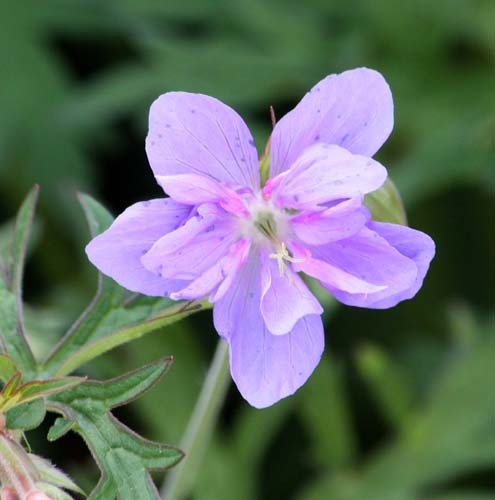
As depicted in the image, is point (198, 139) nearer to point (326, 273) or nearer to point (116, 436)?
point (326, 273)

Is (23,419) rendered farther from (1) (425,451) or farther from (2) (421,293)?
(2) (421,293)

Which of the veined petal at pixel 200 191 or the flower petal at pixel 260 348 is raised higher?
the veined petal at pixel 200 191

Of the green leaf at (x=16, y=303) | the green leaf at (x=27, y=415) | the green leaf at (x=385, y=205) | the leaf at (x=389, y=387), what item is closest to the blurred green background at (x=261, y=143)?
the leaf at (x=389, y=387)

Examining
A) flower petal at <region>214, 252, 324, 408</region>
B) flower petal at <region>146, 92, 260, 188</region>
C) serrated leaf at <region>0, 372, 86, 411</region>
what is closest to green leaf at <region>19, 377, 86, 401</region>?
→ serrated leaf at <region>0, 372, 86, 411</region>

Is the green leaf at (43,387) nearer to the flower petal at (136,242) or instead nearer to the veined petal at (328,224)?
the flower petal at (136,242)

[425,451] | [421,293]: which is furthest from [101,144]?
[425,451]

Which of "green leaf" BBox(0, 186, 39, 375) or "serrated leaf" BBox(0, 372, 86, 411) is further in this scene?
"green leaf" BBox(0, 186, 39, 375)

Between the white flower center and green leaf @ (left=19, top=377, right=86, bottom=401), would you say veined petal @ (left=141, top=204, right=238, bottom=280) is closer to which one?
the white flower center

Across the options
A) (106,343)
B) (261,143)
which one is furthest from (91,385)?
(261,143)
